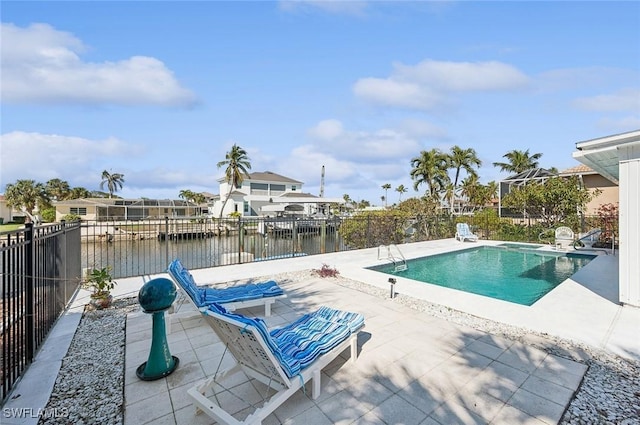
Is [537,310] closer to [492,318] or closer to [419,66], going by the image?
[492,318]

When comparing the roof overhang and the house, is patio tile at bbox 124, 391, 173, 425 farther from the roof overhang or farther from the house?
the roof overhang

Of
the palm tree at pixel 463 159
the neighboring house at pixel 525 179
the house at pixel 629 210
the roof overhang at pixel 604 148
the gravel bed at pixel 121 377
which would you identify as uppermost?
the palm tree at pixel 463 159

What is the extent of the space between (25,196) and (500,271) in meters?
48.5

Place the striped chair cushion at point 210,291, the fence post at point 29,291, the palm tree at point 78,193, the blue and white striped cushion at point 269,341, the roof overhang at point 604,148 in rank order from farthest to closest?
the palm tree at point 78,193, the roof overhang at point 604,148, the striped chair cushion at point 210,291, the fence post at point 29,291, the blue and white striped cushion at point 269,341

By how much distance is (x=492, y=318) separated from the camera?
471 centimetres

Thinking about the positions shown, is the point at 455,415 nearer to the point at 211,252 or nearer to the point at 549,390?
the point at 549,390

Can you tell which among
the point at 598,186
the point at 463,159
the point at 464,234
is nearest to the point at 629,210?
the point at 464,234

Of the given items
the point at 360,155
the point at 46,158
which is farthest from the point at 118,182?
the point at 360,155

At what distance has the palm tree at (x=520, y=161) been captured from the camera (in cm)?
3581

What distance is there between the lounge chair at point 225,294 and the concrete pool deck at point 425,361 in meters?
0.31

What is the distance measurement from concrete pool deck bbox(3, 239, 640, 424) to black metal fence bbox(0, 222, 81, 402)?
0.58ft

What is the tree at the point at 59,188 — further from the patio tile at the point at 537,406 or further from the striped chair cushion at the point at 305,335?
the patio tile at the point at 537,406

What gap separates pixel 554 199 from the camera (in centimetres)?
1444

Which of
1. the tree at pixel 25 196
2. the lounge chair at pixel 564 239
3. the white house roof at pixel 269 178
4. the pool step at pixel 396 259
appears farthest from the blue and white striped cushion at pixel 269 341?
the tree at pixel 25 196
